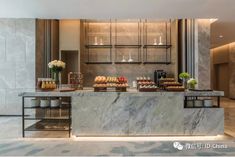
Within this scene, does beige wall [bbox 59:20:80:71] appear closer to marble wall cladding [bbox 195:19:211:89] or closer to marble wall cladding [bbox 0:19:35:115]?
marble wall cladding [bbox 0:19:35:115]

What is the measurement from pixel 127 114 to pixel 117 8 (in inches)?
101

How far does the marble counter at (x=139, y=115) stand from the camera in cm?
548

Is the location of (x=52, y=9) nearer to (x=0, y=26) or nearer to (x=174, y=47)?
(x=0, y=26)

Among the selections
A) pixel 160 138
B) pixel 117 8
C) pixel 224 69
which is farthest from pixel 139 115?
pixel 224 69

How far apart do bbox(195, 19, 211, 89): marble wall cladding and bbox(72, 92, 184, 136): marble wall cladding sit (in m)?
2.64

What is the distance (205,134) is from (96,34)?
540 centimetres

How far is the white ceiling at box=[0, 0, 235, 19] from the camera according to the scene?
602 cm

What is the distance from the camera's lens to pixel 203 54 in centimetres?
783

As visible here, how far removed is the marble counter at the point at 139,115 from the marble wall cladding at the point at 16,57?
123 inches

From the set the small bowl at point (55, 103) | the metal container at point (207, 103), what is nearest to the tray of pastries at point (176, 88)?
the metal container at point (207, 103)

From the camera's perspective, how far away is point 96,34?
9523mm

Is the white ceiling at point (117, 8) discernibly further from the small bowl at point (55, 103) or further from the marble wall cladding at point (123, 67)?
the marble wall cladding at point (123, 67)

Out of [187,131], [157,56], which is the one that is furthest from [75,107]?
[157,56]

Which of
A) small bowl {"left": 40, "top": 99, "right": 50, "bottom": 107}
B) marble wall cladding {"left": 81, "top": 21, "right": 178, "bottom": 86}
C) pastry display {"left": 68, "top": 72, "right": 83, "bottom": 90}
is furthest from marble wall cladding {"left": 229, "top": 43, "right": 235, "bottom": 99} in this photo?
small bowl {"left": 40, "top": 99, "right": 50, "bottom": 107}
